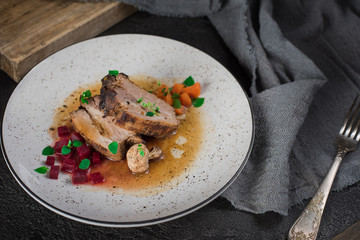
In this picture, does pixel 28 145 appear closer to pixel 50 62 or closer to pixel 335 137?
pixel 50 62

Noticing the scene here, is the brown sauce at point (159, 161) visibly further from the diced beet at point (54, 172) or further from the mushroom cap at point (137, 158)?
the diced beet at point (54, 172)

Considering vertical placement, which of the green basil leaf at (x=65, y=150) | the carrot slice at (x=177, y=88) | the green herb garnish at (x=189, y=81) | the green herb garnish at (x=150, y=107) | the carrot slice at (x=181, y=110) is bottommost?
the green basil leaf at (x=65, y=150)

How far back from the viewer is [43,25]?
11.7 feet

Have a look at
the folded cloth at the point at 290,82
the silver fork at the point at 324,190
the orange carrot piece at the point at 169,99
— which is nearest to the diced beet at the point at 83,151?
the orange carrot piece at the point at 169,99

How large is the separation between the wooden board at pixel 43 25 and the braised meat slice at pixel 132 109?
85cm

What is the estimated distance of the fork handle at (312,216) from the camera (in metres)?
2.51

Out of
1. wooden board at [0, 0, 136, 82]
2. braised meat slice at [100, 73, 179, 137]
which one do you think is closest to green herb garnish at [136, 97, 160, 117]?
braised meat slice at [100, 73, 179, 137]

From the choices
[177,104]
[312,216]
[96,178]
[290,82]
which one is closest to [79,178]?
[96,178]

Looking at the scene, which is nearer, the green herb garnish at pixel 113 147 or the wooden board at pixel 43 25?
the green herb garnish at pixel 113 147

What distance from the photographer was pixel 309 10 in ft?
13.1

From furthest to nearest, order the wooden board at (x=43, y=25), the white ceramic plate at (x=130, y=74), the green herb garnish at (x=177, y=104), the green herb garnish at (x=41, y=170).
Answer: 1. the wooden board at (x=43, y=25)
2. the green herb garnish at (x=177, y=104)
3. the green herb garnish at (x=41, y=170)
4. the white ceramic plate at (x=130, y=74)

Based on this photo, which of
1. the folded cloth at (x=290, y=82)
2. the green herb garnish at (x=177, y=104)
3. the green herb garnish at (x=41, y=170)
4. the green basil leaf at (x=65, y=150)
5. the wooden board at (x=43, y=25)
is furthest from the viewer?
the wooden board at (x=43, y=25)

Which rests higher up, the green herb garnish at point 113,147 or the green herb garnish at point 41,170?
the green herb garnish at point 113,147

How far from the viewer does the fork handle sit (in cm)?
251
